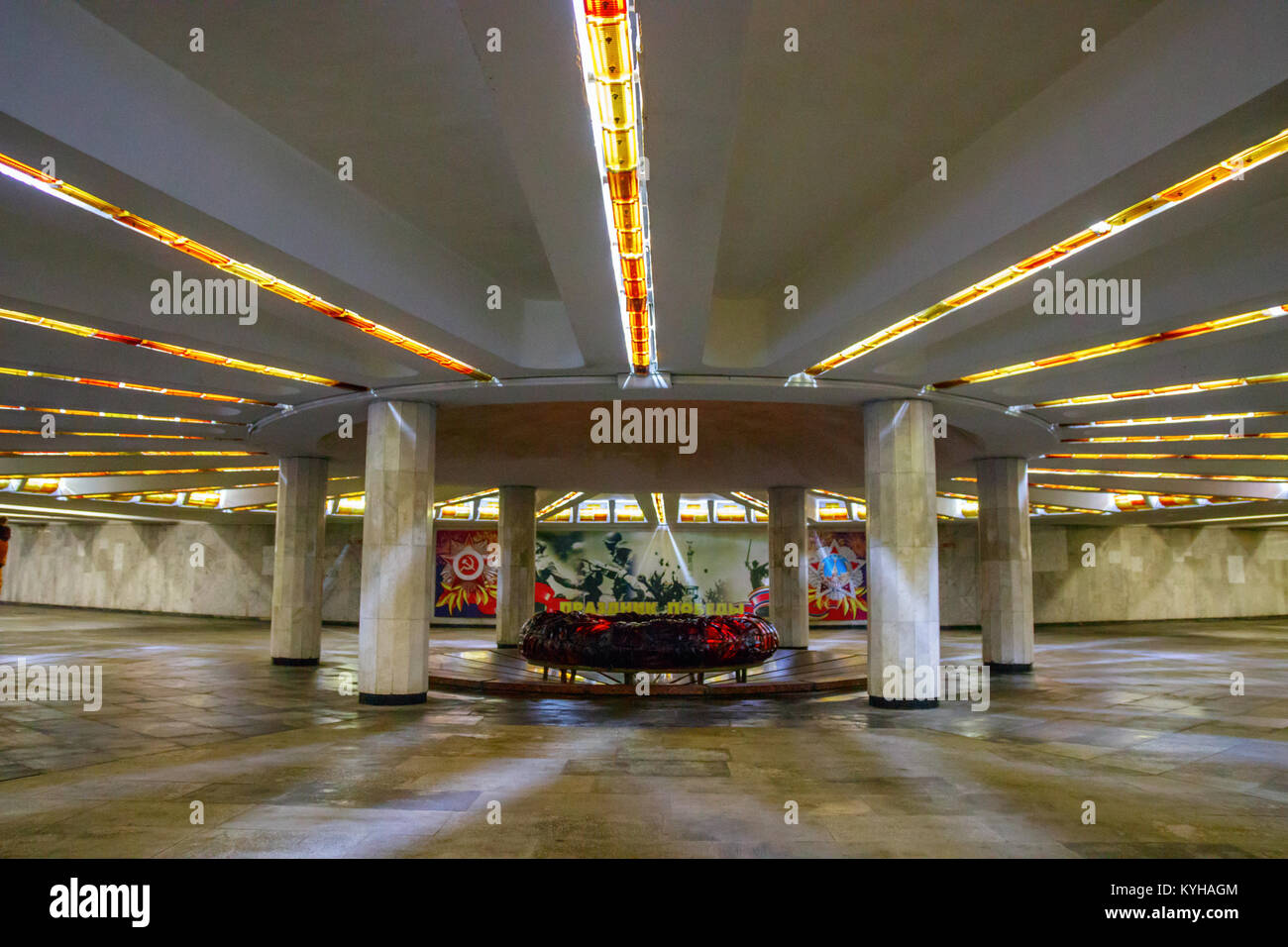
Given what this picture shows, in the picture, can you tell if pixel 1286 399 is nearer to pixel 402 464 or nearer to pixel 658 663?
pixel 658 663

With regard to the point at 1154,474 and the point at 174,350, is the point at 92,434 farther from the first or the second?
the point at 1154,474

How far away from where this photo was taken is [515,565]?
28.5 metres

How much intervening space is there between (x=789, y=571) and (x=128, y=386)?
1962 cm

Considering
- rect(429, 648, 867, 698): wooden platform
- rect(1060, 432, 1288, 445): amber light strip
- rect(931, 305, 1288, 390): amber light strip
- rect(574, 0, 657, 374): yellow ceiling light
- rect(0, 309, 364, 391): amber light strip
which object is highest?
rect(574, 0, 657, 374): yellow ceiling light

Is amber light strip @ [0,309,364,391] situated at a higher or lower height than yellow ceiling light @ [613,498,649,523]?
higher

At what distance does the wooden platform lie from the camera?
55.9 feet

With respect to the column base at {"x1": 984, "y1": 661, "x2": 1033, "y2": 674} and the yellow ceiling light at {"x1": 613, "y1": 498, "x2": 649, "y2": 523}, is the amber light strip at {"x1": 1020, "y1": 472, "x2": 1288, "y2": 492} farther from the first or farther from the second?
the yellow ceiling light at {"x1": 613, "y1": 498, "x2": 649, "y2": 523}

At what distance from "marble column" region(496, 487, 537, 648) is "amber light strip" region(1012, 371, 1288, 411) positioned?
17.3 metres

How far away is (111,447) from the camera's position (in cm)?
2019

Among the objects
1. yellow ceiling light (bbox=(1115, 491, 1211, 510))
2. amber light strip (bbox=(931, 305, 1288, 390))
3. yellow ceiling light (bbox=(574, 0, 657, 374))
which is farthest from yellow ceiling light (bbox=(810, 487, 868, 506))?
yellow ceiling light (bbox=(574, 0, 657, 374))

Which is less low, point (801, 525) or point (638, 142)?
point (638, 142)

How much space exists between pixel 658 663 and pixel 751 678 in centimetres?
317

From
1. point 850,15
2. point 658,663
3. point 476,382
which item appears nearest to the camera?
point 850,15
